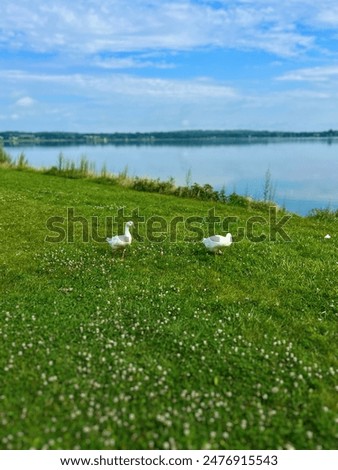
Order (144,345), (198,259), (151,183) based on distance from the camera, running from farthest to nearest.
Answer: (151,183) → (198,259) → (144,345)

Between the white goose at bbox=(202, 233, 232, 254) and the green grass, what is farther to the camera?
the white goose at bbox=(202, 233, 232, 254)

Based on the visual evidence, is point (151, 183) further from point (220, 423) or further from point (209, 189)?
point (220, 423)

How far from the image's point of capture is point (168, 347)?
861 cm

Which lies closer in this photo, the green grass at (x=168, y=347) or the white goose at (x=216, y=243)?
the green grass at (x=168, y=347)

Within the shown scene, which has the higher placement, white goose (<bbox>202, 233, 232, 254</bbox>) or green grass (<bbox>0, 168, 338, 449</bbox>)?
white goose (<bbox>202, 233, 232, 254</bbox>)

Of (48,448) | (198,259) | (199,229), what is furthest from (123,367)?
(199,229)

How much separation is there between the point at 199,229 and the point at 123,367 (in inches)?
435

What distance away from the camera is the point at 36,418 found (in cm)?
648

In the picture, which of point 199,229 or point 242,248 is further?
point 199,229

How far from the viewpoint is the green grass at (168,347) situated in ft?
21.0

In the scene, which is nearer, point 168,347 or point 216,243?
point 168,347

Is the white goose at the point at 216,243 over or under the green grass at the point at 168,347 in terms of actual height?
over

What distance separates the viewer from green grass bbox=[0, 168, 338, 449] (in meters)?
6.41

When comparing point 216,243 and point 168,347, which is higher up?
point 216,243
